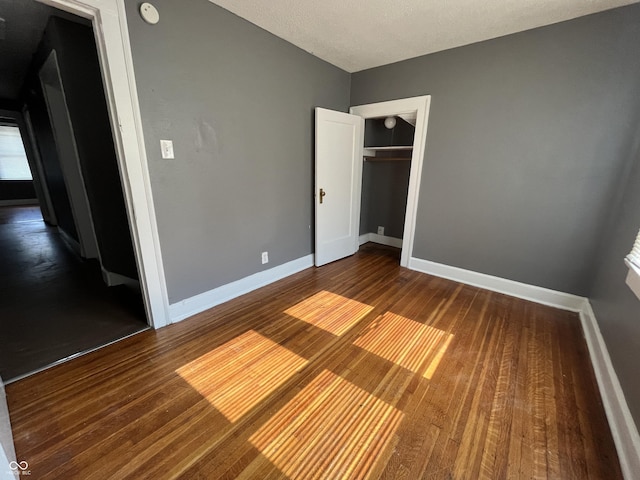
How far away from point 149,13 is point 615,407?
354cm

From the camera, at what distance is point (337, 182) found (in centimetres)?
327

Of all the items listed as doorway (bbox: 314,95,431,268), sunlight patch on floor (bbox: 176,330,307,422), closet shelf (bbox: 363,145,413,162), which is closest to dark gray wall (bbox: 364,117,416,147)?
closet shelf (bbox: 363,145,413,162)

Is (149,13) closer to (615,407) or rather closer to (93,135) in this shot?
(93,135)

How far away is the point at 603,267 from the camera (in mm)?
2033

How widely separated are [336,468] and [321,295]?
156 cm

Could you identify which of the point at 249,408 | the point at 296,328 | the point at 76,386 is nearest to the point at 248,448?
the point at 249,408

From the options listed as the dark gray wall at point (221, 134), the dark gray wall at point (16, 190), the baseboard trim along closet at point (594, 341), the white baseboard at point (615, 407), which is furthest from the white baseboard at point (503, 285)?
the dark gray wall at point (16, 190)

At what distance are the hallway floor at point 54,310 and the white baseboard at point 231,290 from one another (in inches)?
11.2

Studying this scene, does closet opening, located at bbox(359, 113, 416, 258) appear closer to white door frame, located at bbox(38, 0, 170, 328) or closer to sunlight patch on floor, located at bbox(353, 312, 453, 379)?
sunlight patch on floor, located at bbox(353, 312, 453, 379)

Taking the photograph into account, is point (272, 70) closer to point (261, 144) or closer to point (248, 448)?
point (261, 144)

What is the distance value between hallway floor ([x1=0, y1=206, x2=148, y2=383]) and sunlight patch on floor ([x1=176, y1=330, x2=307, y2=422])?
77cm

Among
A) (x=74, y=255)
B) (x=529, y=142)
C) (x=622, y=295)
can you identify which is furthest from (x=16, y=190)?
(x=622, y=295)

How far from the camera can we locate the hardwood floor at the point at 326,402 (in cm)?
111

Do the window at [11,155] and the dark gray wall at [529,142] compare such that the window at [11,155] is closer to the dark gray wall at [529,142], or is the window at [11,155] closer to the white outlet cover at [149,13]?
the white outlet cover at [149,13]
